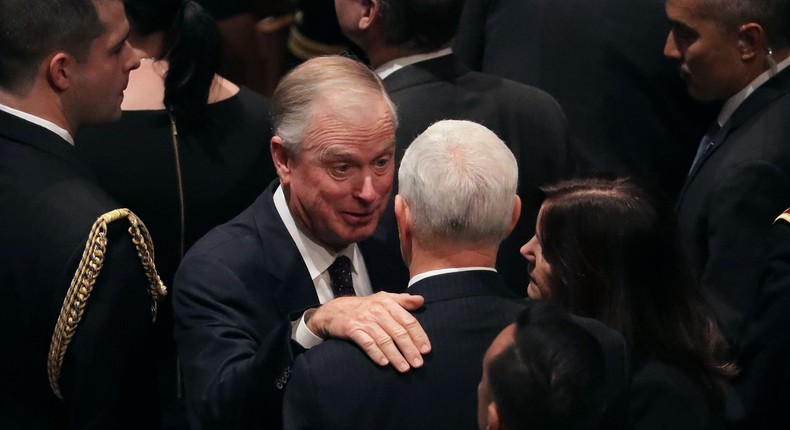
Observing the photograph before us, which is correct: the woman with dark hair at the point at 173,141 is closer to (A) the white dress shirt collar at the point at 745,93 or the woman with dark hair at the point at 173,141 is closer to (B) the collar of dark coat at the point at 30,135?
(B) the collar of dark coat at the point at 30,135

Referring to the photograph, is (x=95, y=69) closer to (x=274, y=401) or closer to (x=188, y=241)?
(x=188, y=241)

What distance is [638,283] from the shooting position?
2.51 m

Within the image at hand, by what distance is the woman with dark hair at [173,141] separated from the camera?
10.8 feet

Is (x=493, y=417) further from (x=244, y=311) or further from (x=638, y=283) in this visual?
(x=244, y=311)

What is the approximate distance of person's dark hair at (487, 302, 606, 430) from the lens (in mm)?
1898

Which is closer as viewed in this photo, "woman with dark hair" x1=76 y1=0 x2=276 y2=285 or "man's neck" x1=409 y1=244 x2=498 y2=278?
"man's neck" x1=409 y1=244 x2=498 y2=278

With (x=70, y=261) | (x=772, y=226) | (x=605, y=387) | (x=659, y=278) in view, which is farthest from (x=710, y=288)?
(x=70, y=261)

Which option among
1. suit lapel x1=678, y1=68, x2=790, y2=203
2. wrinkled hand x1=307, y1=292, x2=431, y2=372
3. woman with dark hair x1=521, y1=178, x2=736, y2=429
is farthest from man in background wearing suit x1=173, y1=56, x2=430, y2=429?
suit lapel x1=678, y1=68, x2=790, y2=203

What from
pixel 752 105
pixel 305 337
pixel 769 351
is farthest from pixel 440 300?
pixel 752 105

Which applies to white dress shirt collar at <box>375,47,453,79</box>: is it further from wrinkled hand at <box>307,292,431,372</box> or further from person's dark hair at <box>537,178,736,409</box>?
wrinkled hand at <box>307,292,431,372</box>

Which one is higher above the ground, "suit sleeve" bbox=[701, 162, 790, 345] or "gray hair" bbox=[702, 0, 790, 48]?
"gray hair" bbox=[702, 0, 790, 48]

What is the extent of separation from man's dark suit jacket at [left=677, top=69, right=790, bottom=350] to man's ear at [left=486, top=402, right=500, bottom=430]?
1246 millimetres

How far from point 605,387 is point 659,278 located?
52 cm

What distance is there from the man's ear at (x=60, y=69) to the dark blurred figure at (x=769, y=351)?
5.37 ft
